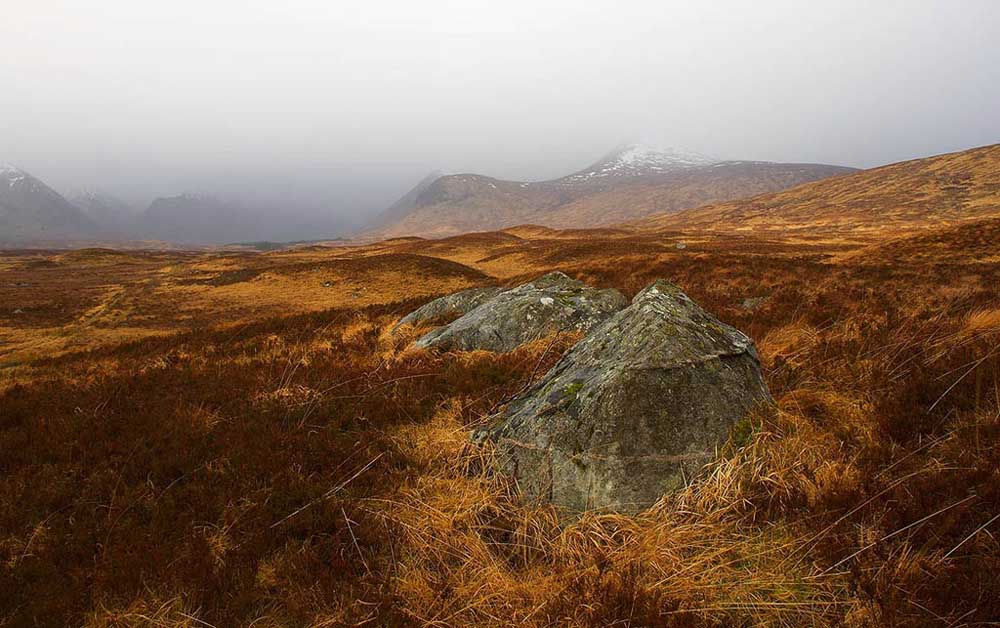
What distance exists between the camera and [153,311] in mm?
29562

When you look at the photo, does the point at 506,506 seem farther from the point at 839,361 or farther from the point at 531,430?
the point at 839,361

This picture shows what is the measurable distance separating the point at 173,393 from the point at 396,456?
4.96 m

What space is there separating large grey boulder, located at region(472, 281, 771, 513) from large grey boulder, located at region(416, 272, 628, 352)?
4.09 meters

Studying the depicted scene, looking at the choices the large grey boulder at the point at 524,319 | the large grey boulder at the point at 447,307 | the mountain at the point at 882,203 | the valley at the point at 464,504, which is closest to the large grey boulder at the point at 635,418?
the valley at the point at 464,504

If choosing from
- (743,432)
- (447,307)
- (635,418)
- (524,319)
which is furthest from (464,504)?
(447,307)

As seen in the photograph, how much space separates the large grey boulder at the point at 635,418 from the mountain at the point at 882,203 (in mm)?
76099

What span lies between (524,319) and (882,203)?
117 meters

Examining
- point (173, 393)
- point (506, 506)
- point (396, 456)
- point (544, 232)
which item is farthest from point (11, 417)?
point (544, 232)

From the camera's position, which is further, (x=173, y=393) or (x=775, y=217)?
(x=775, y=217)

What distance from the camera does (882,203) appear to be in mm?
91750

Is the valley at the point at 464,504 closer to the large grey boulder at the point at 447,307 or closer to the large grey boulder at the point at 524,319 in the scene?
the large grey boulder at the point at 524,319

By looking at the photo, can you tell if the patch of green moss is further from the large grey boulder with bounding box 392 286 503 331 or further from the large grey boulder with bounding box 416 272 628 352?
the large grey boulder with bounding box 392 286 503 331

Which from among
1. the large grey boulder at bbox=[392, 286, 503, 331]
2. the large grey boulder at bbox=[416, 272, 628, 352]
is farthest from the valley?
the large grey boulder at bbox=[392, 286, 503, 331]

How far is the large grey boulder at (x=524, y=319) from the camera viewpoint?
9195 millimetres
